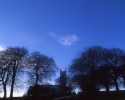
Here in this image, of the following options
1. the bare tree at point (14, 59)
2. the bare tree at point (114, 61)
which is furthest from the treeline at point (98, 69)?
the bare tree at point (14, 59)

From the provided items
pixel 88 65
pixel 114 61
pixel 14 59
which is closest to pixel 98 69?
pixel 88 65

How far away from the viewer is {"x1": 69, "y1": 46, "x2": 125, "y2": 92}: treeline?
144ft

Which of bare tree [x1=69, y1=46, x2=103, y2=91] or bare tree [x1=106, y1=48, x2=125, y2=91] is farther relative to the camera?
bare tree [x1=106, y1=48, x2=125, y2=91]

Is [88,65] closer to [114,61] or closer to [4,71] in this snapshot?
[114,61]

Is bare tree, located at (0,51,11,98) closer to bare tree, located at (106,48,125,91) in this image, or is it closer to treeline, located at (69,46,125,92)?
treeline, located at (69,46,125,92)

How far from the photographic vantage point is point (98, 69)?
44219 mm

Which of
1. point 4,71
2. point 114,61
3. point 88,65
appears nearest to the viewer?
point 4,71

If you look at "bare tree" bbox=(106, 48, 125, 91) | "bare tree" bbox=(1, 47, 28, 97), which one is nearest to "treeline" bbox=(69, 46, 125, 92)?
"bare tree" bbox=(106, 48, 125, 91)

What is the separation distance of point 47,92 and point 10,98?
24174mm

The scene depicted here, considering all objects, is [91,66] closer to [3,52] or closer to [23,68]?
[23,68]

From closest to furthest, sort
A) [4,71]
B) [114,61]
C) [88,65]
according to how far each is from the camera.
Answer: [4,71], [88,65], [114,61]

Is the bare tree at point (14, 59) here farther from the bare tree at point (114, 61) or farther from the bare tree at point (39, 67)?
the bare tree at point (114, 61)

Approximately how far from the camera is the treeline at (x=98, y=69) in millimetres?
43750

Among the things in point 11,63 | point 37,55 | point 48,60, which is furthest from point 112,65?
point 11,63
